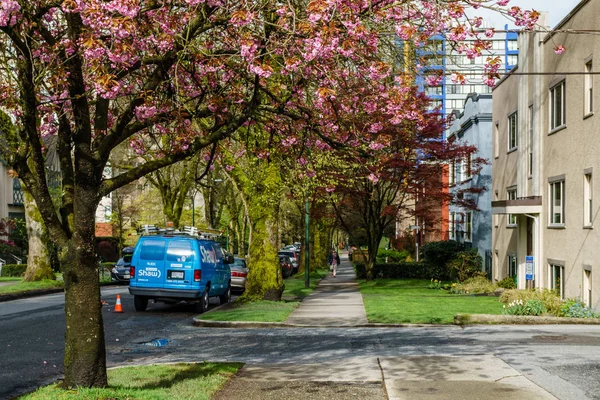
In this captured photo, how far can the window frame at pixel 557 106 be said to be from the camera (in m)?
23.2

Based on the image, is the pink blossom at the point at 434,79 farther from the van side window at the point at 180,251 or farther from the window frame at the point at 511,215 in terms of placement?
the window frame at the point at 511,215

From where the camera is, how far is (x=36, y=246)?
32.6 m

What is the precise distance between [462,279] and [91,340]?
29.3m

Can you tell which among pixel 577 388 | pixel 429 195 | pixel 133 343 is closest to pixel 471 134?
pixel 429 195

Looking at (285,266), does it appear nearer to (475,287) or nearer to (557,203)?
(475,287)

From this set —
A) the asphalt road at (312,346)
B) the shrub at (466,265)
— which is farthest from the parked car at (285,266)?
the asphalt road at (312,346)

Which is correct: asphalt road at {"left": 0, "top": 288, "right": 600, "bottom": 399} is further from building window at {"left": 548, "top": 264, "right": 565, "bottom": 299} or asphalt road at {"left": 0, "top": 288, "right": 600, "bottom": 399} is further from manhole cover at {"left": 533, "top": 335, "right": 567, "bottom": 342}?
building window at {"left": 548, "top": 264, "right": 565, "bottom": 299}

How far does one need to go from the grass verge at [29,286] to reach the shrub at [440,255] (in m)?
19.2

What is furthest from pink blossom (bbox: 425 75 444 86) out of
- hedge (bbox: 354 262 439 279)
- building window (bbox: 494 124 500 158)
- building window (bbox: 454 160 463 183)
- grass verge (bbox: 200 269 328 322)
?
hedge (bbox: 354 262 439 279)

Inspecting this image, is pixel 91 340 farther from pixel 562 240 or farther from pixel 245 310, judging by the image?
pixel 562 240

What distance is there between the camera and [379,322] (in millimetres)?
17969

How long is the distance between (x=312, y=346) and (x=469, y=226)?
90.1ft

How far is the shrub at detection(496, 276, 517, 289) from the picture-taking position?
2922 centimetres

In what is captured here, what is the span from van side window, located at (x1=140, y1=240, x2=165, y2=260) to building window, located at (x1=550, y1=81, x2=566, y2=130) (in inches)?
509
